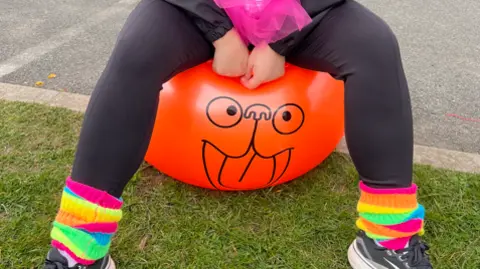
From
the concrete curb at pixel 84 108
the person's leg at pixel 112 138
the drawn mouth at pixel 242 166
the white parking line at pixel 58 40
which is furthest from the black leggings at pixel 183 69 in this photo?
the white parking line at pixel 58 40

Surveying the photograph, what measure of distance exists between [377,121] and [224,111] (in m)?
0.43

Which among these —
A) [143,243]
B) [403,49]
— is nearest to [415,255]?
[143,243]

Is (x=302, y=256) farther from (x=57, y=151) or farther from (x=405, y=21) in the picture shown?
(x=405, y=21)

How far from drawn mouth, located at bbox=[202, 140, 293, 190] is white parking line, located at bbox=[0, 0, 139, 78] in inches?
63.3

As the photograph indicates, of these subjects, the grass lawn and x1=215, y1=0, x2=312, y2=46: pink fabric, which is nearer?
x1=215, y1=0, x2=312, y2=46: pink fabric

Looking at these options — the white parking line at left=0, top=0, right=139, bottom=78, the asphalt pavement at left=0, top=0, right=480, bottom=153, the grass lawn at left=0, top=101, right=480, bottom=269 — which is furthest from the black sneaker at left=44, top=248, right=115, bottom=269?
the white parking line at left=0, top=0, right=139, bottom=78

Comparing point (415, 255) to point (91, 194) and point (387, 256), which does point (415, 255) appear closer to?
point (387, 256)

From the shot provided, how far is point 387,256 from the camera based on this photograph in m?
1.31

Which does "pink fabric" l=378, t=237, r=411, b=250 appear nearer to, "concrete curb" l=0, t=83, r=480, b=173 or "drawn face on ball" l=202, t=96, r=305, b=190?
"drawn face on ball" l=202, t=96, r=305, b=190

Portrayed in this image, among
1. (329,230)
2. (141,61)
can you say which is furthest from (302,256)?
(141,61)

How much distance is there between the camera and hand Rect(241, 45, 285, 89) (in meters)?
1.34

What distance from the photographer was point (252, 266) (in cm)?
140

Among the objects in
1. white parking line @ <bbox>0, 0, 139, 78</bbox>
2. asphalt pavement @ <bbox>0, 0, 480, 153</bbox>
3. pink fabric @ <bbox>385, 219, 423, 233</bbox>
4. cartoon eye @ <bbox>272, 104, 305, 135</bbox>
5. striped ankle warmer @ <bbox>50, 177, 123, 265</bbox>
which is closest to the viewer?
striped ankle warmer @ <bbox>50, 177, 123, 265</bbox>

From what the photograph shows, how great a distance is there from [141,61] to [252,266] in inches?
24.7
